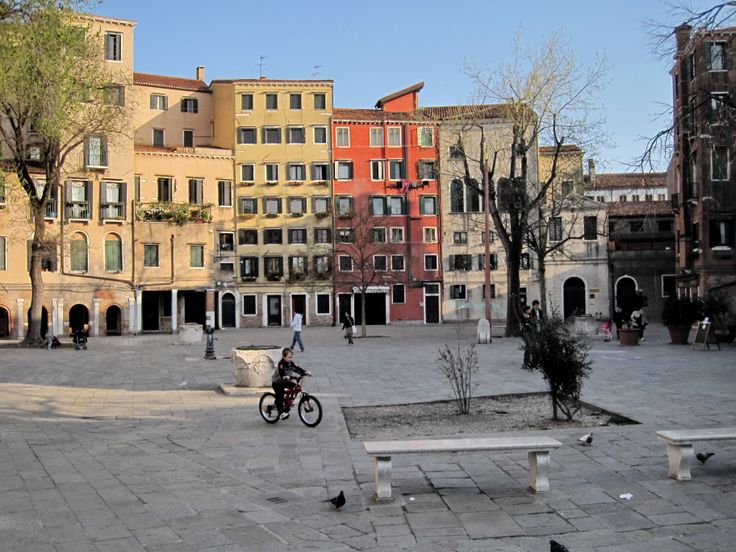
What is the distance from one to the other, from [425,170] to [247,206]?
1300 centimetres

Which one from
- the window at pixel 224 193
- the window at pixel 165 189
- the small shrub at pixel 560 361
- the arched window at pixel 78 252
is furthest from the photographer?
the window at pixel 224 193

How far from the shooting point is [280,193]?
56750 mm

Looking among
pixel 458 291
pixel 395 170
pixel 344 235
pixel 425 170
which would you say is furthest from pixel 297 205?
pixel 458 291

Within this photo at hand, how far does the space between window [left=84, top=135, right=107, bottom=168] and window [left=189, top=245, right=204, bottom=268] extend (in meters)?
7.38

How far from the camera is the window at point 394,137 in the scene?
5800 cm

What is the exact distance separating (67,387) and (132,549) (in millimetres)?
12359

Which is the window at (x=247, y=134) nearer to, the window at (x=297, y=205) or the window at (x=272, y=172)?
the window at (x=272, y=172)

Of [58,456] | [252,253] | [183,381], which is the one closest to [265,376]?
[183,381]

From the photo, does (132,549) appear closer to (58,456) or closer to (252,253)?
(58,456)

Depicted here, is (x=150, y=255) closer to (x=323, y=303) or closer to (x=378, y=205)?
(x=323, y=303)

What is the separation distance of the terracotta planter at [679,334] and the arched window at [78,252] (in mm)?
32580

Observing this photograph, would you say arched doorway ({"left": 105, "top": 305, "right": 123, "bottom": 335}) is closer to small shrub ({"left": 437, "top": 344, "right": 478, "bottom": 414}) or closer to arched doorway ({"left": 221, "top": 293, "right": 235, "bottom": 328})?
arched doorway ({"left": 221, "top": 293, "right": 235, "bottom": 328})

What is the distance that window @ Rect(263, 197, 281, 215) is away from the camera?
185 feet

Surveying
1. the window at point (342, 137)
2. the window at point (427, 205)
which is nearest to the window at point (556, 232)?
the window at point (427, 205)
